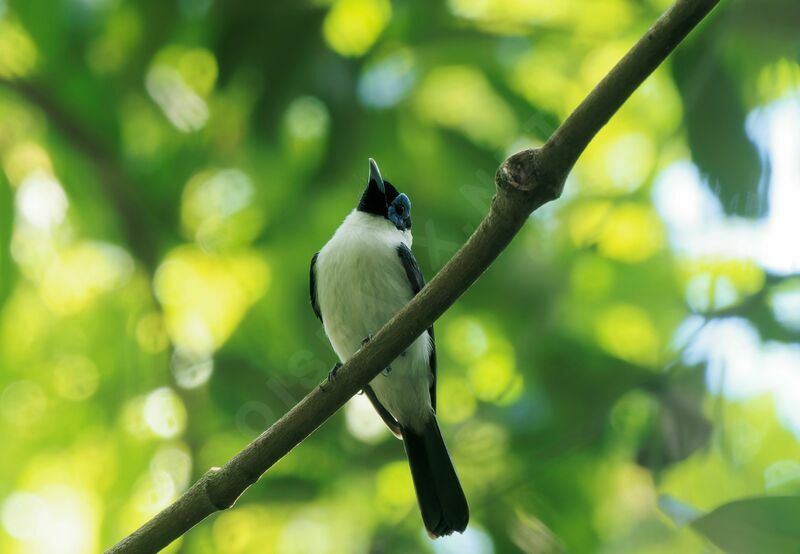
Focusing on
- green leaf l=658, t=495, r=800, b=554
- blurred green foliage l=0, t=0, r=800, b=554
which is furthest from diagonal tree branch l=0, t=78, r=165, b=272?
green leaf l=658, t=495, r=800, b=554

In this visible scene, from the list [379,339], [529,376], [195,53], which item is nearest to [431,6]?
[195,53]

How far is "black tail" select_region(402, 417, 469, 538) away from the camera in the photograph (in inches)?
168

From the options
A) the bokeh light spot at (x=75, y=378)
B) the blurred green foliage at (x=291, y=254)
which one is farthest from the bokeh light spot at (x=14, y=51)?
the bokeh light spot at (x=75, y=378)

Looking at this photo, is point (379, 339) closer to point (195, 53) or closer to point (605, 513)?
point (605, 513)

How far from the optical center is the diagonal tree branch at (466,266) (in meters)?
2.21

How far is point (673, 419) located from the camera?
4242mm

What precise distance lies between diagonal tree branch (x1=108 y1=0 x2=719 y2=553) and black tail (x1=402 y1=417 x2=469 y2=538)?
171 centimetres

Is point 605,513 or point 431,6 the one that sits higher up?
point 431,6

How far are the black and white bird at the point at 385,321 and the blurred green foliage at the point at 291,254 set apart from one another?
0.40 meters

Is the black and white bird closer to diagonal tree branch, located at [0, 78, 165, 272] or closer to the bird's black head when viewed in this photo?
the bird's black head

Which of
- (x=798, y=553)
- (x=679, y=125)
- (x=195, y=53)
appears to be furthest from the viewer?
(x=195, y=53)

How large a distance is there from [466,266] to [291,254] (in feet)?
10.8

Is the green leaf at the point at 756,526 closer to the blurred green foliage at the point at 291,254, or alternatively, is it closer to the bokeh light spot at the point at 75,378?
the blurred green foliage at the point at 291,254

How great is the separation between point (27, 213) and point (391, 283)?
8.94 feet
